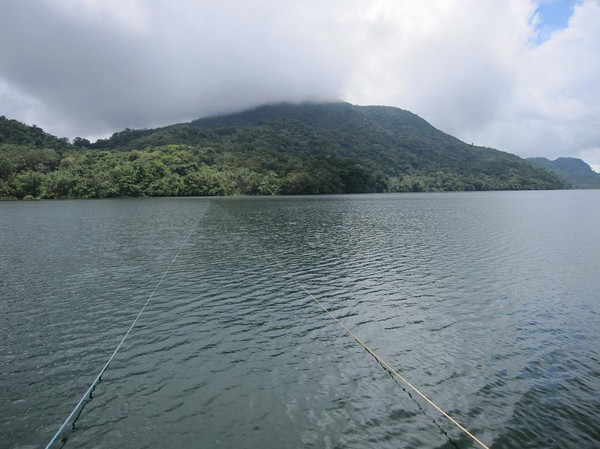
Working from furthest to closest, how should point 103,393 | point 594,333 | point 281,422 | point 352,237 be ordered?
point 352,237
point 594,333
point 103,393
point 281,422

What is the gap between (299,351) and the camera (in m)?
15.3

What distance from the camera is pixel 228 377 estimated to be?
13.2m

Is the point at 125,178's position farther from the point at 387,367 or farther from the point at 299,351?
the point at 387,367

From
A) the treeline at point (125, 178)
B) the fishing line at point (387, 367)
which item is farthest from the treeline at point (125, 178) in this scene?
the fishing line at point (387, 367)

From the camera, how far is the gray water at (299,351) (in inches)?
409

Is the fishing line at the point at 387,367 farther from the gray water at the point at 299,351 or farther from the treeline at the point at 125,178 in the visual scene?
the treeline at the point at 125,178

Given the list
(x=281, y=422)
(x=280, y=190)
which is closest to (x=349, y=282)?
(x=281, y=422)

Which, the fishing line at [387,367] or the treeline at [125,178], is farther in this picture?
the treeline at [125,178]

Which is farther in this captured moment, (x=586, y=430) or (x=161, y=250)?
(x=161, y=250)

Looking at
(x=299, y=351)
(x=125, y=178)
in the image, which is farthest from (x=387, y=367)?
(x=125, y=178)

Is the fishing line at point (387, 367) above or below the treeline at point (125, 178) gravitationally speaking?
below

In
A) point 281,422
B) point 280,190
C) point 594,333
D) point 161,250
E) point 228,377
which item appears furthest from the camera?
point 280,190

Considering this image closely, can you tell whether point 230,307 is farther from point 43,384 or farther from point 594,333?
point 594,333

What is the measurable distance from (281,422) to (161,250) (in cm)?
3094
